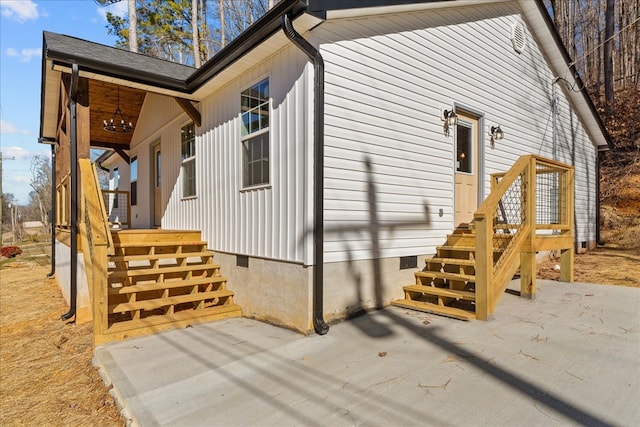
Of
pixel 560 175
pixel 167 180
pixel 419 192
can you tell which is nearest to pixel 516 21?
pixel 560 175

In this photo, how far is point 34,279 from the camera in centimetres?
941

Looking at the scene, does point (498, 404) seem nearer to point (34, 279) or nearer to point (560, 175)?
point (560, 175)

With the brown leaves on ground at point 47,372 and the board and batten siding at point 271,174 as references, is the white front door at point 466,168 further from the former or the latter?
the brown leaves on ground at point 47,372

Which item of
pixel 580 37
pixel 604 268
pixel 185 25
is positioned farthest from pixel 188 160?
pixel 580 37

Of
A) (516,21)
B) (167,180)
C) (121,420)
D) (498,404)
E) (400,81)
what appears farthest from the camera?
(167,180)

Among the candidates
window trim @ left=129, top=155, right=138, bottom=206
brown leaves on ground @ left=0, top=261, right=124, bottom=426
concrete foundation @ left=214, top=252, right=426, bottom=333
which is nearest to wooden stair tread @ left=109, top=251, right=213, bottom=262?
concrete foundation @ left=214, top=252, right=426, bottom=333

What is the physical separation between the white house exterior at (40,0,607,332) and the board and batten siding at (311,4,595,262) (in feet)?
0.07

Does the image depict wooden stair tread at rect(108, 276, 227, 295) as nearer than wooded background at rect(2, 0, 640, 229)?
Yes

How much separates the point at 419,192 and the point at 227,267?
303 centimetres

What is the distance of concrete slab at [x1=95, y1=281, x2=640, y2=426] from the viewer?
2.26 m

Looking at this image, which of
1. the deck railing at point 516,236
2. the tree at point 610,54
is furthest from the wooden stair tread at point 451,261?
the tree at point 610,54

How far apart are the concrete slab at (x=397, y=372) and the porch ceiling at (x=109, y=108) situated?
18.9 feet

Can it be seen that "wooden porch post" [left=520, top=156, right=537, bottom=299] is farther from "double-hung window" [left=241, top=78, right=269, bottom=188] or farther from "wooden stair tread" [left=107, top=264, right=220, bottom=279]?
"wooden stair tread" [left=107, top=264, right=220, bottom=279]

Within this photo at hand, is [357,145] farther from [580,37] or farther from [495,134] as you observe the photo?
[580,37]
